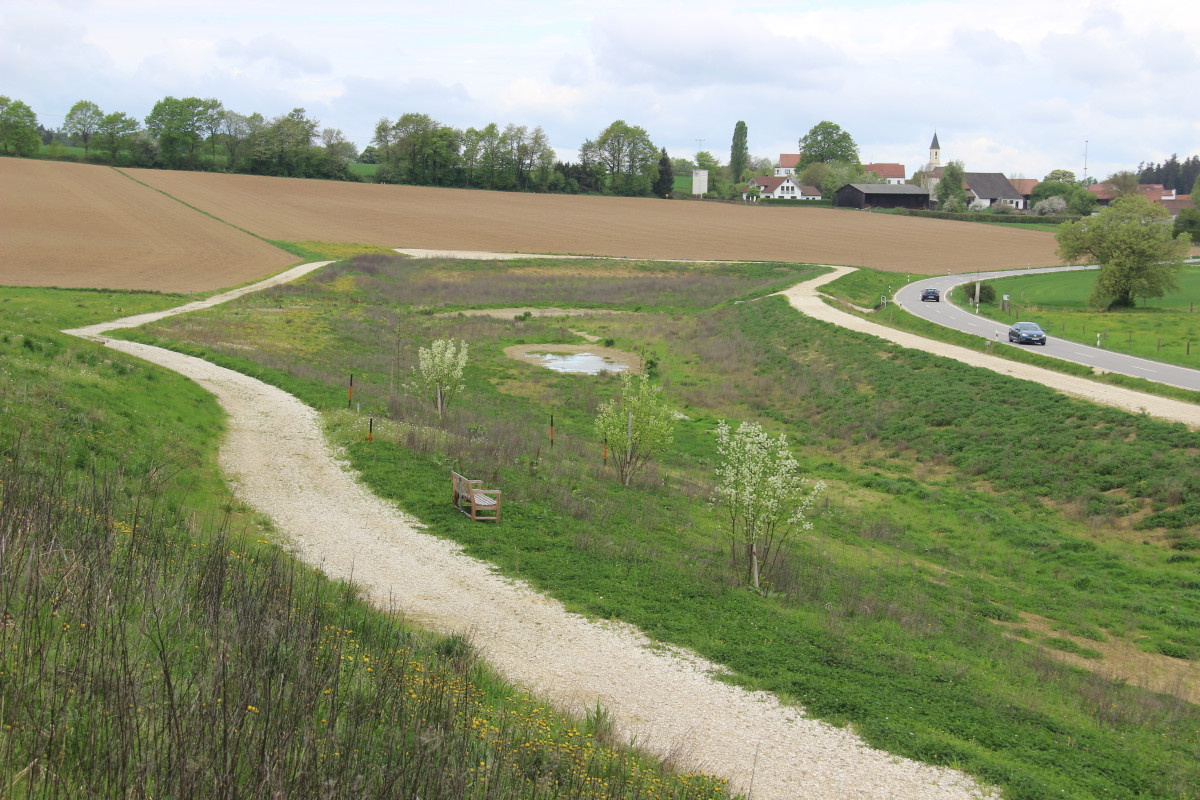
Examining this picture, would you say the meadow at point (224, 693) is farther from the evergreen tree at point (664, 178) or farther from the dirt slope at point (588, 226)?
the evergreen tree at point (664, 178)

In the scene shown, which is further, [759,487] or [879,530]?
[879,530]

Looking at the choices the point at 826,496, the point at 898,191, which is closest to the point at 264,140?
the point at 898,191

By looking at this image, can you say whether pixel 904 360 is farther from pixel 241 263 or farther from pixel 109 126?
pixel 109 126

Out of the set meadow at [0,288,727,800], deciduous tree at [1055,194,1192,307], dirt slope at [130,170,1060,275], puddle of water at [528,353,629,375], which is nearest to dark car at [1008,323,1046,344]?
deciduous tree at [1055,194,1192,307]

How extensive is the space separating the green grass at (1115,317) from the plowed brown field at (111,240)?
56275 mm

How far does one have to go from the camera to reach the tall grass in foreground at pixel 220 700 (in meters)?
5.04

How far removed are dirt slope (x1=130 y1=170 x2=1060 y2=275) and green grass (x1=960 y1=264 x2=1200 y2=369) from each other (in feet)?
55.8

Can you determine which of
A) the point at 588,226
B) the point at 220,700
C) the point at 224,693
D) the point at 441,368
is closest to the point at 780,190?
the point at 588,226

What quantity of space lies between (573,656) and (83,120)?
15564 centimetres

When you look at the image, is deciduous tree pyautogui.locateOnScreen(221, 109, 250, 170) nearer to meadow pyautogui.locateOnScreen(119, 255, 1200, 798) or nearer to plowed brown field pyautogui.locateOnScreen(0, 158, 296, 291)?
plowed brown field pyautogui.locateOnScreen(0, 158, 296, 291)

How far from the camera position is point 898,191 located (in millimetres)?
137125

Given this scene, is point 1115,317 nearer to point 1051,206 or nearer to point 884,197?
point 884,197

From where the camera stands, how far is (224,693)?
16.9 ft

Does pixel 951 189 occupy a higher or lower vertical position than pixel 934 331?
higher
